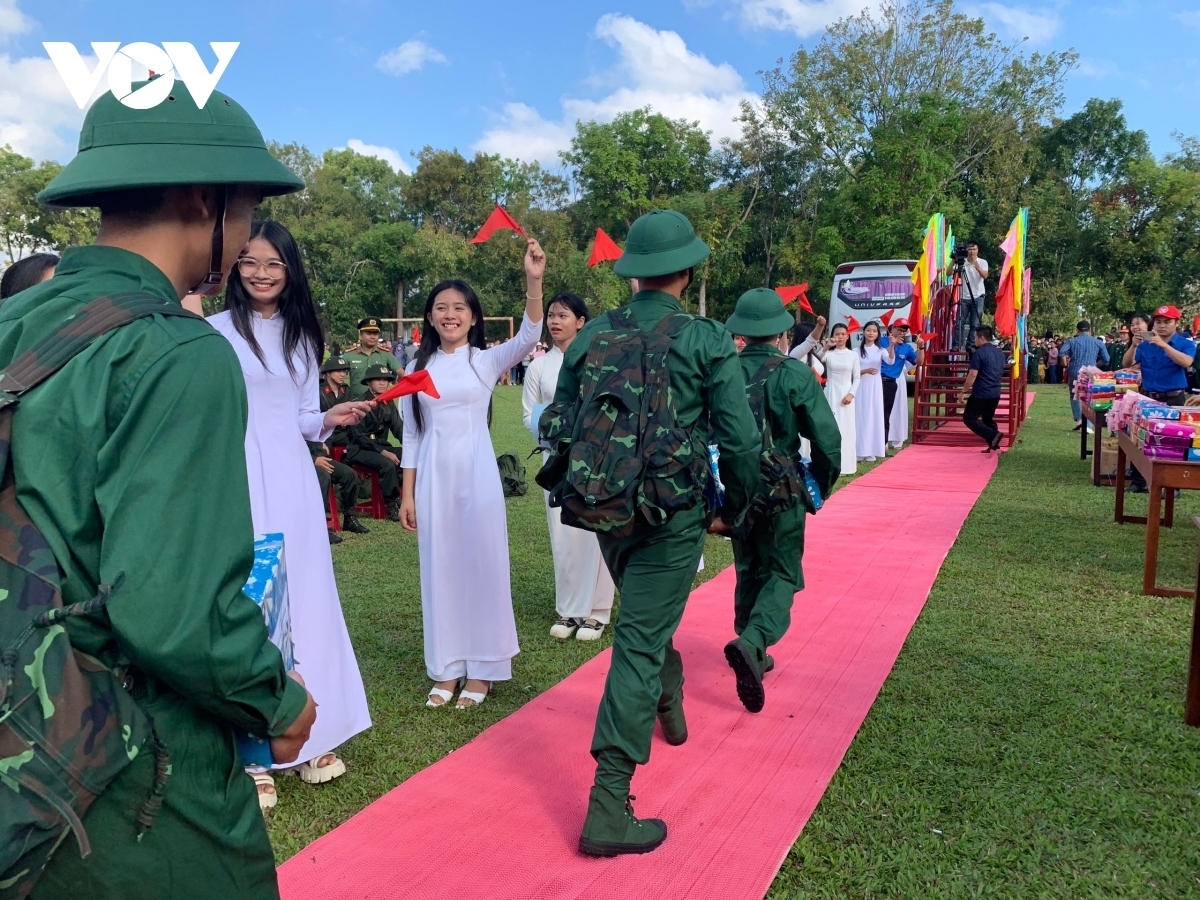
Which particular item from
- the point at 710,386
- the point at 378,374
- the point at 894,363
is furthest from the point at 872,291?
the point at 710,386

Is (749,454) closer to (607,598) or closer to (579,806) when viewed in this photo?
(579,806)

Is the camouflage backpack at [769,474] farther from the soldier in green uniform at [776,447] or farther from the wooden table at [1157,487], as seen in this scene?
Answer: the wooden table at [1157,487]

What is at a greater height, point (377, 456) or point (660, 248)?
point (660, 248)

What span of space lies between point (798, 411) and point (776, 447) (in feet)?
0.80

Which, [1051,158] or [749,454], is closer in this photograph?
[749,454]

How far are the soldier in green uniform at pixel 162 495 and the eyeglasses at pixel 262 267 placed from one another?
7.11 feet

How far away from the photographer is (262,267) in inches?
140

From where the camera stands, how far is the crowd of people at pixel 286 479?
1225 millimetres

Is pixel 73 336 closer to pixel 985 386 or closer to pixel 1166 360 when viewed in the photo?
pixel 1166 360

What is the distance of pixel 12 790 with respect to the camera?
1.14 metres

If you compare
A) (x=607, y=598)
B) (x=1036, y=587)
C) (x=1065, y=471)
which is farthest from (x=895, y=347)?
(x=607, y=598)

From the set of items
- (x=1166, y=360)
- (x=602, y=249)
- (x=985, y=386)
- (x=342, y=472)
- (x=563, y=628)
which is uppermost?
(x=602, y=249)

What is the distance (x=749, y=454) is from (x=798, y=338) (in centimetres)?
838

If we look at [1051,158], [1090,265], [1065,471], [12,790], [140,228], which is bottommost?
[1065,471]
